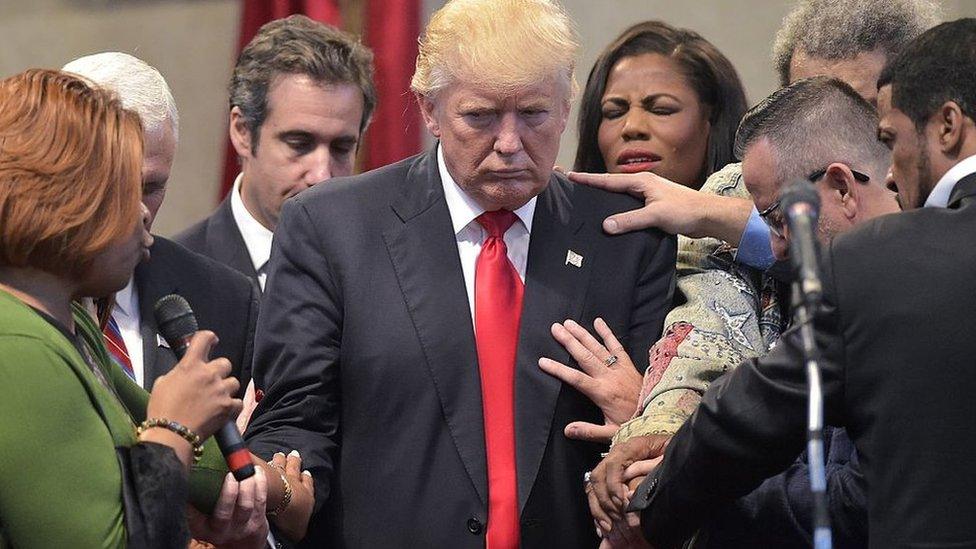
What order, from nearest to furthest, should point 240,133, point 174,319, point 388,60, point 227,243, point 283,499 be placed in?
point 174,319 → point 283,499 → point 227,243 → point 240,133 → point 388,60

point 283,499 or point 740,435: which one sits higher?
point 740,435

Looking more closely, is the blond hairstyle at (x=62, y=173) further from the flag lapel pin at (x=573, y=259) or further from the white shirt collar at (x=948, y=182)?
the white shirt collar at (x=948, y=182)

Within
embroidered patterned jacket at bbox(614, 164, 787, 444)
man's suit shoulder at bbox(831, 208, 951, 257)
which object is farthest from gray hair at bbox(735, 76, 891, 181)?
man's suit shoulder at bbox(831, 208, 951, 257)

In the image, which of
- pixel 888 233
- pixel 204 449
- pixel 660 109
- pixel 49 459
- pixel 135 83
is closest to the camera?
pixel 49 459

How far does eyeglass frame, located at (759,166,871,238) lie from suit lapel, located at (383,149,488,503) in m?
0.58

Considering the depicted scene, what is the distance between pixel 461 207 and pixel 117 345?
0.76 meters

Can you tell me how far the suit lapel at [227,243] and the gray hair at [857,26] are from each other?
144 centimetres

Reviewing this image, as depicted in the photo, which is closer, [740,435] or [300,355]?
[740,435]

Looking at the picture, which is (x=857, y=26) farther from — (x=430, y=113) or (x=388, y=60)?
(x=388, y=60)

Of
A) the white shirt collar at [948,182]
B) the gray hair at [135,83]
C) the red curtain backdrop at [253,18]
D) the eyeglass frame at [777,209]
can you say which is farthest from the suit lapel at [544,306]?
the red curtain backdrop at [253,18]

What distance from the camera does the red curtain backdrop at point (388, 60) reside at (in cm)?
507

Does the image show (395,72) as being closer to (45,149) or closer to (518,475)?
(518,475)

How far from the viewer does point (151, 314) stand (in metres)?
3.29

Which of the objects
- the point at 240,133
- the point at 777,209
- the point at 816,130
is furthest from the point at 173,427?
the point at 240,133
